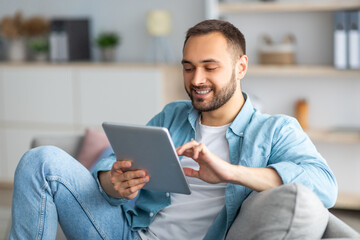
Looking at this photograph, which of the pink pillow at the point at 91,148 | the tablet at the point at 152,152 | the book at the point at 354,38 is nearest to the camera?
the tablet at the point at 152,152

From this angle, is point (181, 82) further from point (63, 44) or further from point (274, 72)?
point (63, 44)

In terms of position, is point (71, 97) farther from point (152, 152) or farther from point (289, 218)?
point (289, 218)

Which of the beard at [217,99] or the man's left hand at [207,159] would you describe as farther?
the beard at [217,99]

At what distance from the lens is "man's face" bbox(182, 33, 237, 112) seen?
1.99m

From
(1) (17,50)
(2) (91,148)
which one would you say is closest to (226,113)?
(2) (91,148)

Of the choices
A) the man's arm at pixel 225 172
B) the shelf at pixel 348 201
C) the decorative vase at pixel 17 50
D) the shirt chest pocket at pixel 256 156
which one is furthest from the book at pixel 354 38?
the decorative vase at pixel 17 50

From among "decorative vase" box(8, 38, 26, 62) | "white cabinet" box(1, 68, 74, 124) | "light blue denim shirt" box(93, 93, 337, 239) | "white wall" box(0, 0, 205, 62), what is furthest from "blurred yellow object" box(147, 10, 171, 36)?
"light blue denim shirt" box(93, 93, 337, 239)

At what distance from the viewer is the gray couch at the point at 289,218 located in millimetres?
1516

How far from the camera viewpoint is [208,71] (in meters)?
2.00

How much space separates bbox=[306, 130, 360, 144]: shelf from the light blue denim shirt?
1.95 meters

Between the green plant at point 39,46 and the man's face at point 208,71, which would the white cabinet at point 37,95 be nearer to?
the green plant at point 39,46

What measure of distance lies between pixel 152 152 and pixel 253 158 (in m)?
0.38

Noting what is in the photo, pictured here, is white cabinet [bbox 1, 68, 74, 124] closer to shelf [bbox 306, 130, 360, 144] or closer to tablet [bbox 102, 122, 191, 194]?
shelf [bbox 306, 130, 360, 144]

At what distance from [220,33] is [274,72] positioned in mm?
2078
